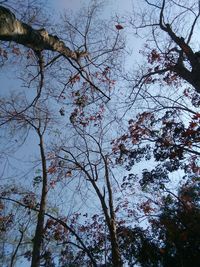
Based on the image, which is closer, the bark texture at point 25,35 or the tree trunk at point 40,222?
the bark texture at point 25,35

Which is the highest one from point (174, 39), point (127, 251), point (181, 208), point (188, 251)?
point (174, 39)

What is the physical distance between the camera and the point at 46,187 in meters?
12.0

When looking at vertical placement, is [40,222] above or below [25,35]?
above

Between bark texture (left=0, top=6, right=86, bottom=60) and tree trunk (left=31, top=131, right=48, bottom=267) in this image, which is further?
tree trunk (left=31, top=131, right=48, bottom=267)

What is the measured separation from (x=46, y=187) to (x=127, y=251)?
14.3 ft

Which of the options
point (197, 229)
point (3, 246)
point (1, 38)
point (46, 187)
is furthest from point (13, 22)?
point (3, 246)

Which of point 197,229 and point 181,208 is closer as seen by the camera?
point 197,229

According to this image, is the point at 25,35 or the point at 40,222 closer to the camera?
the point at 25,35

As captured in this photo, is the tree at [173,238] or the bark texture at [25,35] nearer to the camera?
the bark texture at [25,35]

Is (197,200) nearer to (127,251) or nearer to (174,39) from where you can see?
(127,251)

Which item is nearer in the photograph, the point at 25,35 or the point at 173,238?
the point at 25,35

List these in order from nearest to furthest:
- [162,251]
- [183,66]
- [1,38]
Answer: [1,38], [183,66], [162,251]

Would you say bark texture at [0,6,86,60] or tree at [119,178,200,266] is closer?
bark texture at [0,6,86,60]

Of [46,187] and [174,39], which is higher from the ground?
[174,39]
